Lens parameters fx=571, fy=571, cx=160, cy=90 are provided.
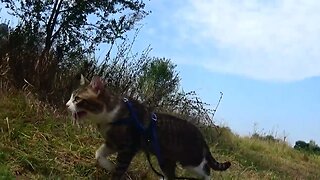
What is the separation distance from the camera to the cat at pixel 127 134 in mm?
5539

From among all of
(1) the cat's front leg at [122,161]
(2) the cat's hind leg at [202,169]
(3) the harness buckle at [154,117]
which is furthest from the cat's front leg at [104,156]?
(2) the cat's hind leg at [202,169]

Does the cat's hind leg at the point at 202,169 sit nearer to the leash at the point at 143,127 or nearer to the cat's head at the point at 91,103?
the leash at the point at 143,127

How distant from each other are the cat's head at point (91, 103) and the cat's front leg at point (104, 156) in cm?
32

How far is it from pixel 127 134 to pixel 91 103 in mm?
463

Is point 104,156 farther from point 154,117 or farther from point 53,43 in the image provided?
point 53,43

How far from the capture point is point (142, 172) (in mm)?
6359

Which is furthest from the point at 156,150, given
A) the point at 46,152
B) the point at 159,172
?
the point at 46,152

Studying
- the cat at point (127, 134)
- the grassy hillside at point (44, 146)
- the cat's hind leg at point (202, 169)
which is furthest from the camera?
the cat's hind leg at point (202, 169)

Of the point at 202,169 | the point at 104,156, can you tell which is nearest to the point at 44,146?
the point at 104,156

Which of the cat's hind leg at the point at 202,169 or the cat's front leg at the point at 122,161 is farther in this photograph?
the cat's hind leg at the point at 202,169

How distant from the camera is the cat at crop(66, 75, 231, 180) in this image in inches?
218

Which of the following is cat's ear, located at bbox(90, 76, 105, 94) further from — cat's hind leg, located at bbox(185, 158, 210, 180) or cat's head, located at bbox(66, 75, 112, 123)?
cat's hind leg, located at bbox(185, 158, 210, 180)

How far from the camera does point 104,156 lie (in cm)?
570

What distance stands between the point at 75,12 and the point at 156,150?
22.1 feet
